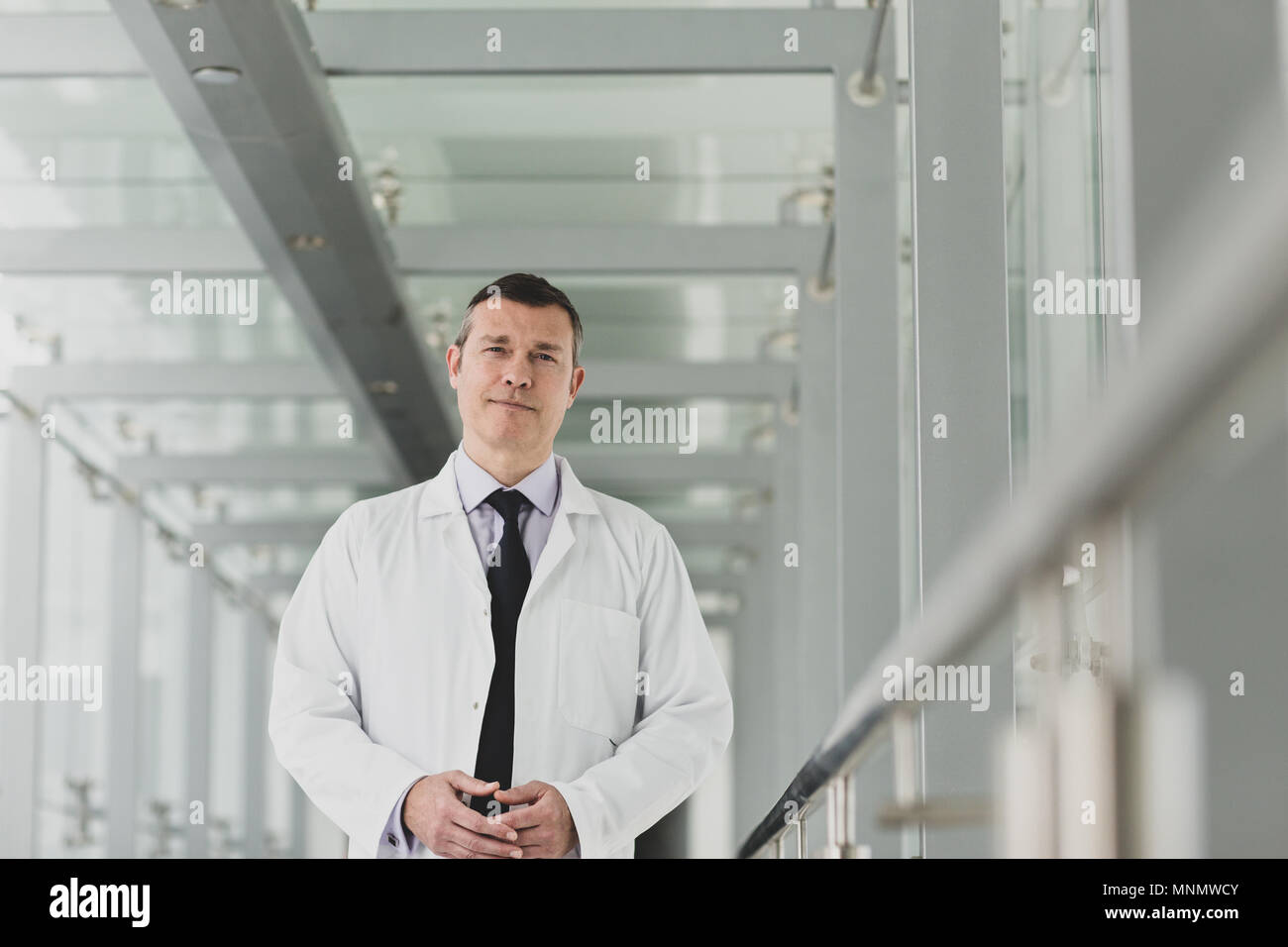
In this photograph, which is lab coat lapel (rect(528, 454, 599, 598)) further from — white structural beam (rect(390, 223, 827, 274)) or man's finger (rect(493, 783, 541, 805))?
white structural beam (rect(390, 223, 827, 274))

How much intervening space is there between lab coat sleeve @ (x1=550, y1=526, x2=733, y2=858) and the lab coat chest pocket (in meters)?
0.02

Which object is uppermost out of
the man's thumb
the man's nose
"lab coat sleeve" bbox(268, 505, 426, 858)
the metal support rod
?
the metal support rod

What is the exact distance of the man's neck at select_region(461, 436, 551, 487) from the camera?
240 centimetres

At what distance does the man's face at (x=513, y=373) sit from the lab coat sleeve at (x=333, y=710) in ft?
0.79

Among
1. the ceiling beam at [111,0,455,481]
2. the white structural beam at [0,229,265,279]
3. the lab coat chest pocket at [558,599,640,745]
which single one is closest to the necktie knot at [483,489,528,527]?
the lab coat chest pocket at [558,599,640,745]

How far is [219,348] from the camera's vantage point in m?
5.04

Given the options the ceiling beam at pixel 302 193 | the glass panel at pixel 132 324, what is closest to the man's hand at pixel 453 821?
the ceiling beam at pixel 302 193

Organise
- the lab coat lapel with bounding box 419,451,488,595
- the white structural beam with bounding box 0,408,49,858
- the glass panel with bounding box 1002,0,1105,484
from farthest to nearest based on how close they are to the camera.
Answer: the white structural beam with bounding box 0,408,49,858 < the glass panel with bounding box 1002,0,1105,484 < the lab coat lapel with bounding box 419,451,488,595

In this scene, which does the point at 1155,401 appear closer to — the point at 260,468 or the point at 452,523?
the point at 452,523

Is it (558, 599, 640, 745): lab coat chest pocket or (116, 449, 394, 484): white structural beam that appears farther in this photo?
(116, 449, 394, 484): white structural beam

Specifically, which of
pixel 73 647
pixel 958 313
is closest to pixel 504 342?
pixel 958 313

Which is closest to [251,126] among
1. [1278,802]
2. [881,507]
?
[881,507]
